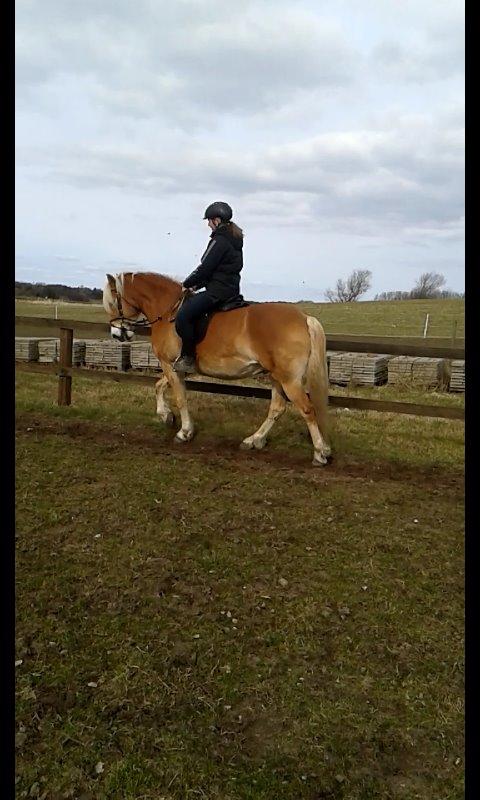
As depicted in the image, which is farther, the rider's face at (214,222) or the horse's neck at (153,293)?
the horse's neck at (153,293)

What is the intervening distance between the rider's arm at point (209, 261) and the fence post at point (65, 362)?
2723mm

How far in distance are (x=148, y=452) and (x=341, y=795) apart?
458cm

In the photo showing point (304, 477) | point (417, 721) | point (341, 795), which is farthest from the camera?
point (304, 477)

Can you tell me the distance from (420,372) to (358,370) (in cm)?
127

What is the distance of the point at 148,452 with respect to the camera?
6.30 meters

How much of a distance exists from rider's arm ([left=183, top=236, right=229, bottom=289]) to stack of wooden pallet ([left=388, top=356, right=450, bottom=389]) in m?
5.92

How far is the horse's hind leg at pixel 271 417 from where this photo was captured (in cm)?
650

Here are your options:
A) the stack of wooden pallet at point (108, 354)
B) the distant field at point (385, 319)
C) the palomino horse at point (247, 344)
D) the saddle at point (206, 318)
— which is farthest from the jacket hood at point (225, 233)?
the distant field at point (385, 319)

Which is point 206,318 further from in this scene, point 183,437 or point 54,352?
point 54,352

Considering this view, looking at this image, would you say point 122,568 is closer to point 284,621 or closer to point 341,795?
point 284,621

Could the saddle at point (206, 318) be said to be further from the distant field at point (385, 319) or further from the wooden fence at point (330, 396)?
the distant field at point (385, 319)

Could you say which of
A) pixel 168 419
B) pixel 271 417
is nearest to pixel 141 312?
pixel 168 419
